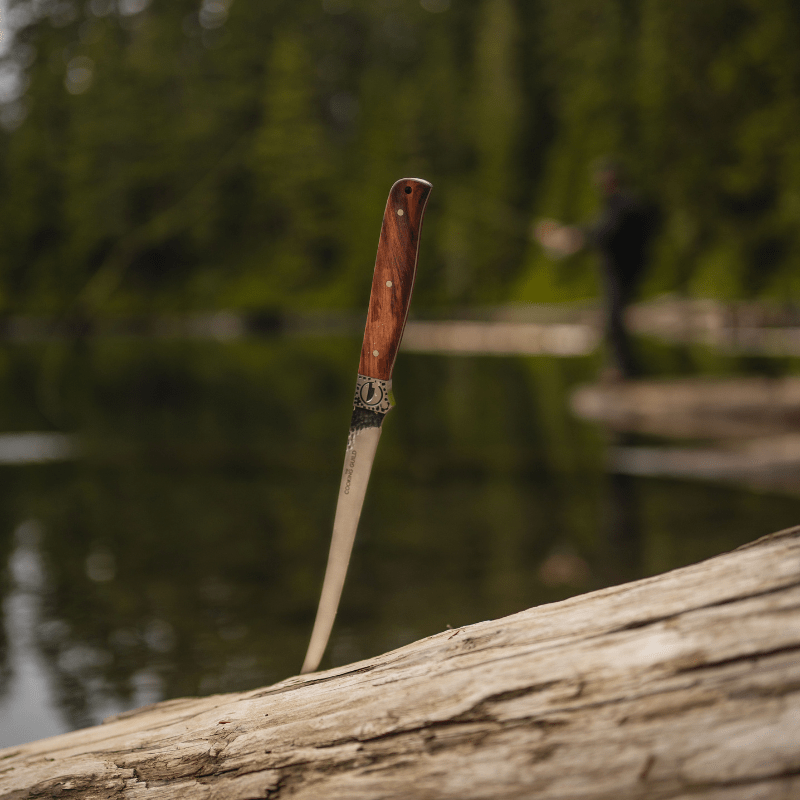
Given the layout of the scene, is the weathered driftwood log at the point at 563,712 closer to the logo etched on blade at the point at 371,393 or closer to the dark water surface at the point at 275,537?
the logo etched on blade at the point at 371,393

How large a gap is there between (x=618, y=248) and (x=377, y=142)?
144 ft

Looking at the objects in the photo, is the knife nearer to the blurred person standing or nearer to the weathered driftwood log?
the weathered driftwood log

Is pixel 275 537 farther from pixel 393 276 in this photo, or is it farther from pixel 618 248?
pixel 618 248

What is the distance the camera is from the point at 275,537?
6852 millimetres

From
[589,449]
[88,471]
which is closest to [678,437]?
[589,449]

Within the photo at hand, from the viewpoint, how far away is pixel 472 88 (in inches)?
2067

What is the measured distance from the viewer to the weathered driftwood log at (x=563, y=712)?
5.05 feet

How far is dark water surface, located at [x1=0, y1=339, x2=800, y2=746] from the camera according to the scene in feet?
14.9

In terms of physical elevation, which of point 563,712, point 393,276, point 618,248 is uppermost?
point 618,248

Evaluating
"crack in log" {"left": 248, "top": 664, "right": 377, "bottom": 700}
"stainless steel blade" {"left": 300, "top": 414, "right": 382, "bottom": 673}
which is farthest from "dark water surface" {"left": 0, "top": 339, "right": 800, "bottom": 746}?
"stainless steel blade" {"left": 300, "top": 414, "right": 382, "bottom": 673}

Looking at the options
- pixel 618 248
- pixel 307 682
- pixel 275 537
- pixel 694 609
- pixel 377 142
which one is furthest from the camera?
pixel 377 142

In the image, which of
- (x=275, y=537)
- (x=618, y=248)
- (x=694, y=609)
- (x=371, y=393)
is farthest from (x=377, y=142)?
(x=694, y=609)

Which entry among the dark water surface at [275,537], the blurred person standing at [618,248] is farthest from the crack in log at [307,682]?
the blurred person standing at [618,248]

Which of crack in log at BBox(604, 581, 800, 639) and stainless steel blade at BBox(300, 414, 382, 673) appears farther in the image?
stainless steel blade at BBox(300, 414, 382, 673)
